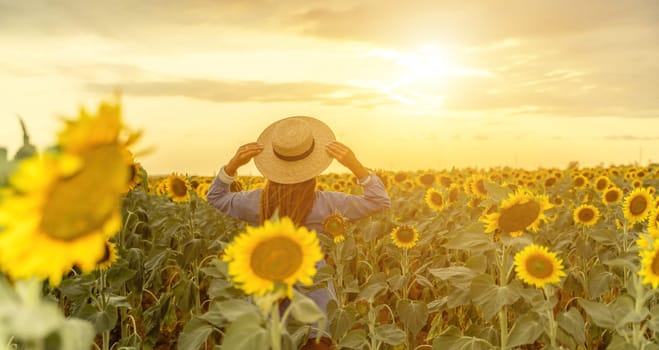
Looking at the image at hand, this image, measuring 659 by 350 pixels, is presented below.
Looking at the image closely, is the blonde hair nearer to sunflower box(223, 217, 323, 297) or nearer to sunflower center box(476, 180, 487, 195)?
sunflower box(223, 217, 323, 297)

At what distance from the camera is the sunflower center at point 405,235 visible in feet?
22.6

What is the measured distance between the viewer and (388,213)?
32.9 feet

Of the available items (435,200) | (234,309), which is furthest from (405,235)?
(234,309)

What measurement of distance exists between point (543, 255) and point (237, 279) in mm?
2496

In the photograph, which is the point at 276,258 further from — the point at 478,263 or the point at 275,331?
the point at 478,263

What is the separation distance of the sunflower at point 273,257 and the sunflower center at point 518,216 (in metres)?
2.25

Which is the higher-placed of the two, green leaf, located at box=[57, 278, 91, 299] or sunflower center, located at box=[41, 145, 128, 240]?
sunflower center, located at box=[41, 145, 128, 240]

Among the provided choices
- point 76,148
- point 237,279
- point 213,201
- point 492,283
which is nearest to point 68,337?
point 76,148

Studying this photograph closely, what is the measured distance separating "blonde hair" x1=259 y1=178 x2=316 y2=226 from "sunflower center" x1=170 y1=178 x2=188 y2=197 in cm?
351

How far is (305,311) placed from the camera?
1.84m

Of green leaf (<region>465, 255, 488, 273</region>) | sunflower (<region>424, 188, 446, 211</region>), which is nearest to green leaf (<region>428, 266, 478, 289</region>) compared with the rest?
green leaf (<region>465, 255, 488, 273</region>)

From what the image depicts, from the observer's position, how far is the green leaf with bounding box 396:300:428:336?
5.14 m

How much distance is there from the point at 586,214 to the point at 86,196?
7.79 m

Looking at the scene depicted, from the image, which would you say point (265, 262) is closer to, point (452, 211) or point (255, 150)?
point (255, 150)
